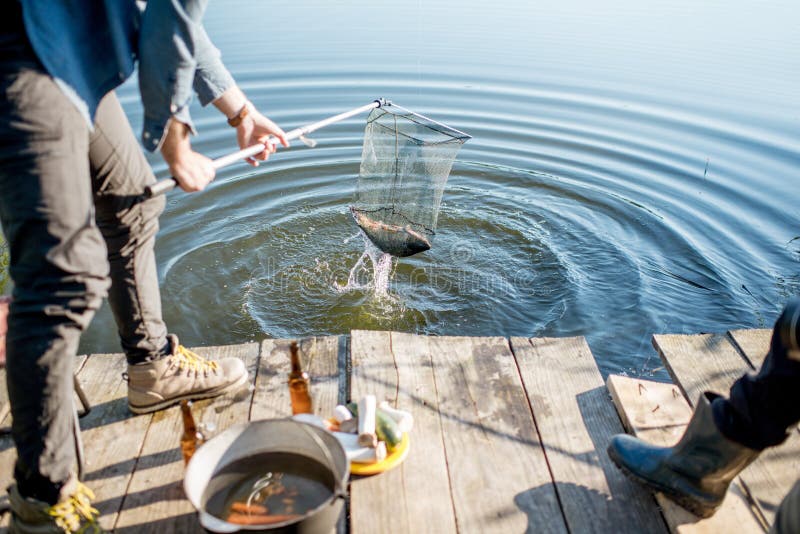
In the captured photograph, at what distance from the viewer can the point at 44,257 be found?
67.7 inches

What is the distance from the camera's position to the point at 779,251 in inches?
211

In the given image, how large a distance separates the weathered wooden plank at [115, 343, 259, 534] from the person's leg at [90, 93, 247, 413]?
2.9 inches

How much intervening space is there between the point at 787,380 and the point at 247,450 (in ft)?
5.47

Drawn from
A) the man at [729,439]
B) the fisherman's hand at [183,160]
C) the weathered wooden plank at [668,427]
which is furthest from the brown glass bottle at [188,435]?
the weathered wooden plank at [668,427]

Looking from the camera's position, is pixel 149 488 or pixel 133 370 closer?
pixel 149 488

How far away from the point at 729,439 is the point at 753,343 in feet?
4.09

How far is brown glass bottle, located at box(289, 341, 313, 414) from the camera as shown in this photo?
8.08 feet

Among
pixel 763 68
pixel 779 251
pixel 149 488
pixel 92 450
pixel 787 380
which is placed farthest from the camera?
pixel 763 68

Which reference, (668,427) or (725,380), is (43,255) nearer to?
(668,427)

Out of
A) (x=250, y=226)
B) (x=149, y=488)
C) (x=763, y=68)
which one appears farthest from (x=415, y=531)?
(x=763, y=68)

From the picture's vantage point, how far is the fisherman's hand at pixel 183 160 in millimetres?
2131

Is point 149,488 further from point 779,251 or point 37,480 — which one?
point 779,251

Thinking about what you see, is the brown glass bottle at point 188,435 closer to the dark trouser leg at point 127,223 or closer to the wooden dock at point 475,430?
the wooden dock at point 475,430

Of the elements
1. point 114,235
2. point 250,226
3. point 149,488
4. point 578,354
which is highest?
point 114,235
